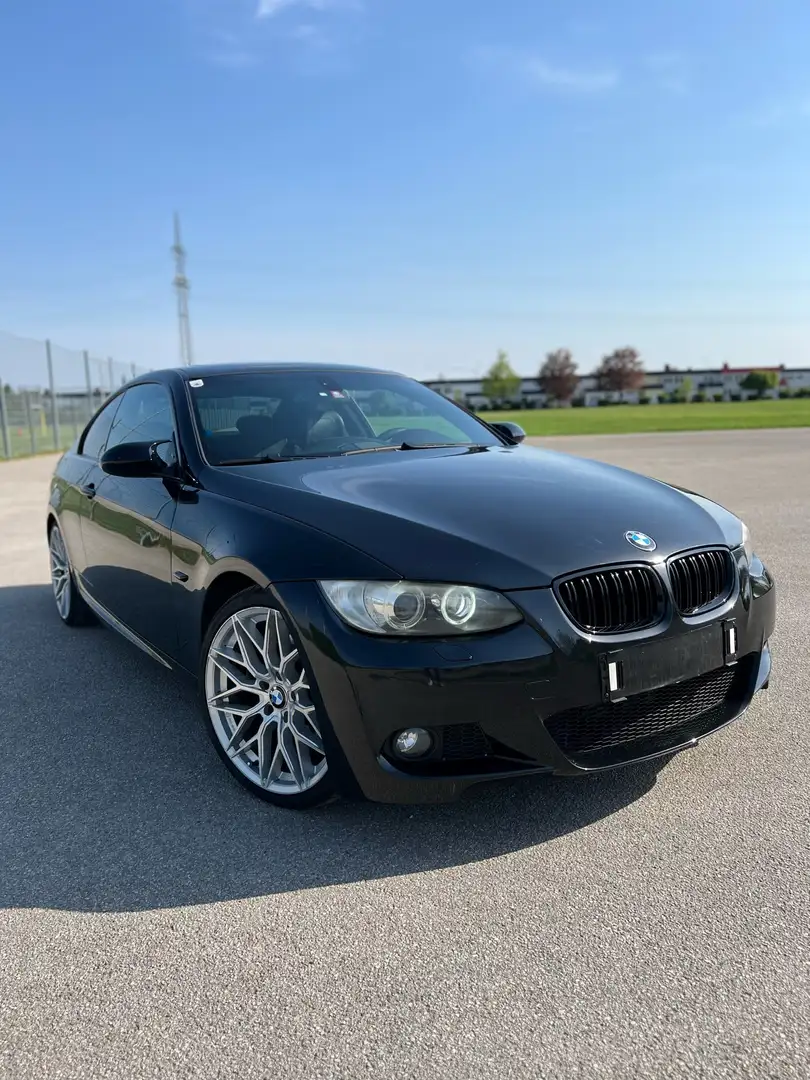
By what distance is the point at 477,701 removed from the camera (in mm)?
2391

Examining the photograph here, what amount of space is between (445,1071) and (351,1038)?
0.73 ft

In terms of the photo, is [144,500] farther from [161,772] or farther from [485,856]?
[485,856]

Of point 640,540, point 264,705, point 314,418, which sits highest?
point 314,418

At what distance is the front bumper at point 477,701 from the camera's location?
2395 mm

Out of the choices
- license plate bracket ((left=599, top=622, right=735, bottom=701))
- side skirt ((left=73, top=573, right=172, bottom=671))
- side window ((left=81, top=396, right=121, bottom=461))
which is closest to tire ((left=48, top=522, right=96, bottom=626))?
side skirt ((left=73, top=573, right=172, bottom=671))

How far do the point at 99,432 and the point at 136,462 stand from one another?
1.71 m

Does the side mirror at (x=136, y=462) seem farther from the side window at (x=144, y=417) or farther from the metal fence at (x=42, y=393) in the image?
the metal fence at (x=42, y=393)

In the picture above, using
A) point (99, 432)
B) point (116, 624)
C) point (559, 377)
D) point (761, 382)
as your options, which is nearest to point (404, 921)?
point (116, 624)

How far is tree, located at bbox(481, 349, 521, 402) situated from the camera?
143 meters

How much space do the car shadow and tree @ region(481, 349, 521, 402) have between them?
137792 millimetres

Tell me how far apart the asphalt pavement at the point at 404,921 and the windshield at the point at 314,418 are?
1261 millimetres

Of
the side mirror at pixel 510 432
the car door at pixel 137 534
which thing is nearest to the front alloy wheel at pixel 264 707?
the car door at pixel 137 534

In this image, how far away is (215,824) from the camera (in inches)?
109

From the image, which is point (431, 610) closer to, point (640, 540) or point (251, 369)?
point (640, 540)
